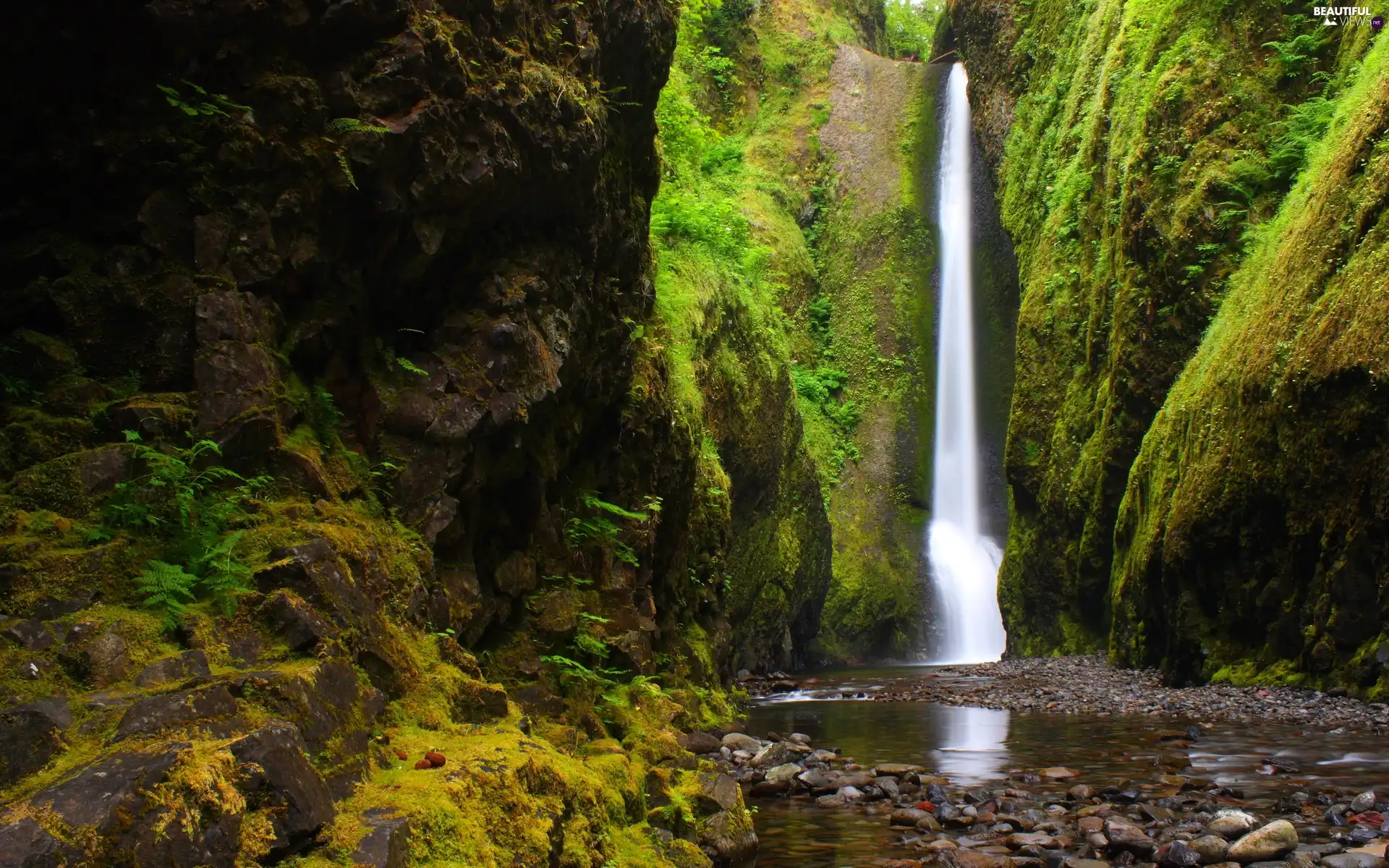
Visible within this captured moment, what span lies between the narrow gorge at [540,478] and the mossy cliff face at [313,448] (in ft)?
0.08

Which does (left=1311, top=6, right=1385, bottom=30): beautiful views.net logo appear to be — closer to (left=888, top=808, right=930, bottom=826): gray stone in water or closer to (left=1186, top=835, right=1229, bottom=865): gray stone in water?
(left=1186, top=835, right=1229, bottom=865): gray stone in water

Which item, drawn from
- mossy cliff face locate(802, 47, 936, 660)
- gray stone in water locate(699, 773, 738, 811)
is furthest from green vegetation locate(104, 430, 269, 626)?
mossy cliff face locate(802, 47, 936, 660)

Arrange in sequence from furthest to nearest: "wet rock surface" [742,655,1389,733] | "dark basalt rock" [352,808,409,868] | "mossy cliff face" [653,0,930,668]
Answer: "mossy cliff face" [653,0,930,668]
"wet rock surface" [742,655,1389,733]
"dark basalt rock" [352,808,409,868]

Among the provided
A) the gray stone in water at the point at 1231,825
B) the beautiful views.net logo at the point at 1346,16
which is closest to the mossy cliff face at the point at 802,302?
the gray stone in water at the point at 1231,825

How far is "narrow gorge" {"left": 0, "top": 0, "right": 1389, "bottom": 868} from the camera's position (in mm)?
3893

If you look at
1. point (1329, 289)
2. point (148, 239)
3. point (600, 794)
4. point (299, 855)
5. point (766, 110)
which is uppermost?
point (766, 110)

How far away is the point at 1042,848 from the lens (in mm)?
6297

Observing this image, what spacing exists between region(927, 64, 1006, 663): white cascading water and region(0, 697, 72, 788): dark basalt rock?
28979 mm

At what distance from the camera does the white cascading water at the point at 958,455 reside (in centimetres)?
3192

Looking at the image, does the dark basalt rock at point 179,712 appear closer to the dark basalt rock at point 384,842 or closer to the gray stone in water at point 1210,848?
the dark basalt rock at point 384,842

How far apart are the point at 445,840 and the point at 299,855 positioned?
25.7 inches

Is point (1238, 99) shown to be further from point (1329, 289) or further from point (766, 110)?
point (766, 110)

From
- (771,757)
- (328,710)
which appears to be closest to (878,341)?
(771,757)

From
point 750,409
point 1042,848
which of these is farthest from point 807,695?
point 1042,848
